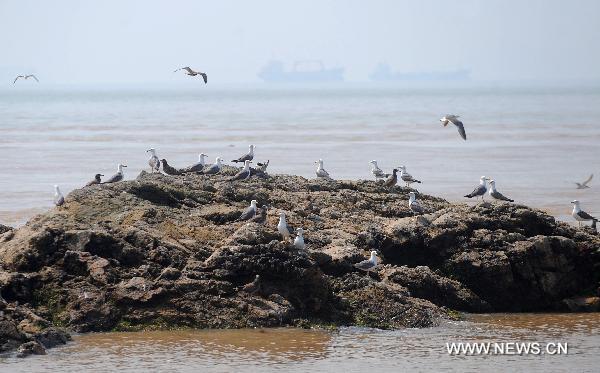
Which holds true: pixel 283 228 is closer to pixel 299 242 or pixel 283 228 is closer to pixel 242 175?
pixel 299 242

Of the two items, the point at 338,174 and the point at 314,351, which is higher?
the point at 314,351

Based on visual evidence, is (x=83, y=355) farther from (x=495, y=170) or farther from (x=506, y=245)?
(x=495, y=170)

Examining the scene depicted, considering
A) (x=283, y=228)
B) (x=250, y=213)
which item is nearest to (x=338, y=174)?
(x=250, y=213)

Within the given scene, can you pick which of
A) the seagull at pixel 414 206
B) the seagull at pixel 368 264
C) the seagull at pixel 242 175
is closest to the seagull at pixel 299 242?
the seagull at pixel 368 264

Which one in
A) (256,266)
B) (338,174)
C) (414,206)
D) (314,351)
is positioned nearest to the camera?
(314,351)

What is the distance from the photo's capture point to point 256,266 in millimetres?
13312

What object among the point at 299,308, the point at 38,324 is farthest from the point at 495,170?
the point at 38,324

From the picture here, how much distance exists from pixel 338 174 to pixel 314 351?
60.4ft

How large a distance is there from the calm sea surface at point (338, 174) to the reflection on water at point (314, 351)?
14 millimetres

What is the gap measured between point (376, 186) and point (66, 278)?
6.98 m

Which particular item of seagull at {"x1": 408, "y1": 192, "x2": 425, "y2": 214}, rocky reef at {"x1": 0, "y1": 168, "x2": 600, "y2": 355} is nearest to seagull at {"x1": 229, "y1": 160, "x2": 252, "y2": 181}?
rocky reef at {"x1": 0, "y1": 168, "x2": 600, "y2": 355}

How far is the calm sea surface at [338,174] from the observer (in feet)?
38.8

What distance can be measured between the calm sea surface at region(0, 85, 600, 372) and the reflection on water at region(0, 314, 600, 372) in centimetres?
1

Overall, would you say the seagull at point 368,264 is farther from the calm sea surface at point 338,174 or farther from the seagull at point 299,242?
the calm sea surface at point 338,174
